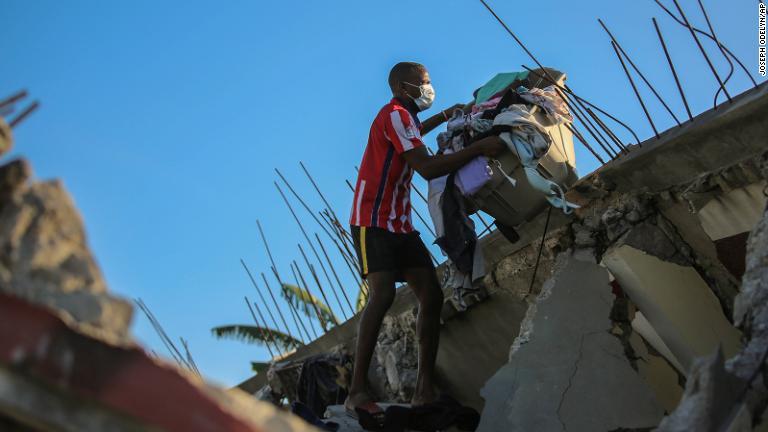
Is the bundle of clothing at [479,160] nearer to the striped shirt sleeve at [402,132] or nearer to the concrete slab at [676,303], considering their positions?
the striped shirt sleeve at [402,132]

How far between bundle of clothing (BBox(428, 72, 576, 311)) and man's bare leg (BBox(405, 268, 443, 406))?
201 millimetres

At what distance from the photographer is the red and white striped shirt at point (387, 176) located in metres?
4.09

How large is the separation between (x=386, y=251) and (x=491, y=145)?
2.22ft

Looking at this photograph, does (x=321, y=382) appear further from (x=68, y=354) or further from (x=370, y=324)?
(x=68, y=354)

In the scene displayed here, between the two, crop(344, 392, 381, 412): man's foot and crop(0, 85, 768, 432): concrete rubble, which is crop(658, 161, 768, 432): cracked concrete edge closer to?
crop(0, 85, 768, 432): concrete rubble

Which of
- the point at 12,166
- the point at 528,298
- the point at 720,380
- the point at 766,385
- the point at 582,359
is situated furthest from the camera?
the point at 528,298

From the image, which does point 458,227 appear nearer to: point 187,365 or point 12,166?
point 12,166

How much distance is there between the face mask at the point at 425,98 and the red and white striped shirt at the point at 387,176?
177 millimetres

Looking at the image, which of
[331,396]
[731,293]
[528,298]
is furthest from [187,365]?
[731,293]

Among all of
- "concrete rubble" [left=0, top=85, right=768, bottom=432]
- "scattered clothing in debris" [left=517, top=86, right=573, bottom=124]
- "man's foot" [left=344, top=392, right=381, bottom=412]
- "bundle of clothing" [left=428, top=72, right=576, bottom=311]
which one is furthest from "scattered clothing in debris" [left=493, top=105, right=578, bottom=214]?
"man's foot" [left=344, top=392, right=381, bottom=412]

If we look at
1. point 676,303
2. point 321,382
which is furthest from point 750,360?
point 321,382

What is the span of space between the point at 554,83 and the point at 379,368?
1.90 metres

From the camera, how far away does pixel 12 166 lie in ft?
6.07

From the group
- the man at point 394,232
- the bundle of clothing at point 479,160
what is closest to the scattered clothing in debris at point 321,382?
the bundle of clothing at point 479,160
